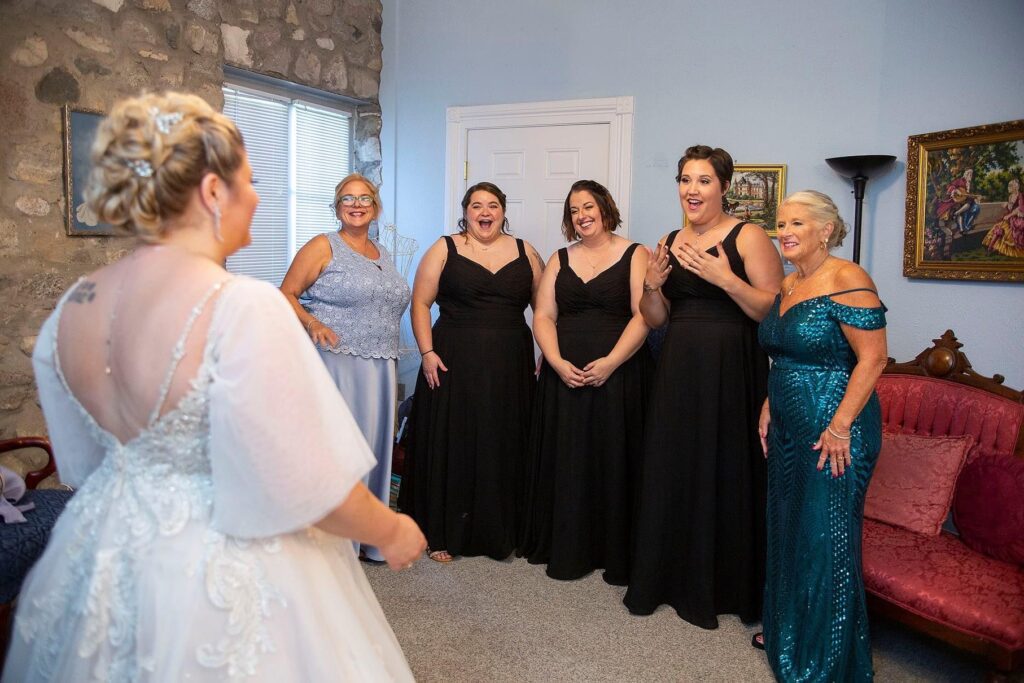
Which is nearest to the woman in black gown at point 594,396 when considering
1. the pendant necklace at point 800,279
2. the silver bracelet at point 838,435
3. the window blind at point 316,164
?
the pendant necklace at point 800,279

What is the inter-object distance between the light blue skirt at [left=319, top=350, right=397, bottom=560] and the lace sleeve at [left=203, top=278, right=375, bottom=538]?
203 cm

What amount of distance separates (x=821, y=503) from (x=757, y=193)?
2.03 m

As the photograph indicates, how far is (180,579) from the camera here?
120 centimetres

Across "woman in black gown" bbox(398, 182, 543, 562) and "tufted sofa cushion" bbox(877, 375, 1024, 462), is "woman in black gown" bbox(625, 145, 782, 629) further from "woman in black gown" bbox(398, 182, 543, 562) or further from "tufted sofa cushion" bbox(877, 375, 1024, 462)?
"woman in black gown" bbox(398, 182, 543, 562)

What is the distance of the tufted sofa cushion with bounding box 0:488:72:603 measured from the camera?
214 centimetres

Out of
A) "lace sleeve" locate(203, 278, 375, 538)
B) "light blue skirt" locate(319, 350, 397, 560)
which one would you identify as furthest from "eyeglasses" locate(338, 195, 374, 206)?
"lace sleeve" locate(203, 278, 375, 538)

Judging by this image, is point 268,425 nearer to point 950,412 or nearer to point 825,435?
point 825,435

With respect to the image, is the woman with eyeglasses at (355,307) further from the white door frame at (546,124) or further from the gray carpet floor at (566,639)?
the white door frame at (546,124)

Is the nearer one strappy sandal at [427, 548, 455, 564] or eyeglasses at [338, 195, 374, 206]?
eyeglasses at [338, 195, 374, 206]

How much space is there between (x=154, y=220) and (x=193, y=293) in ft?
0.40

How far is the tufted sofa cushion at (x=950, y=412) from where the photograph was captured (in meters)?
2.80

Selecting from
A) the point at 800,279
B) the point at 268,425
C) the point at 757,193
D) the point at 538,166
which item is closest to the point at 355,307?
the point at 800,279

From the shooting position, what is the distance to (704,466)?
115 inches

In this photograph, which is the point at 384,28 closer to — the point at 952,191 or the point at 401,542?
the point at 952,191
